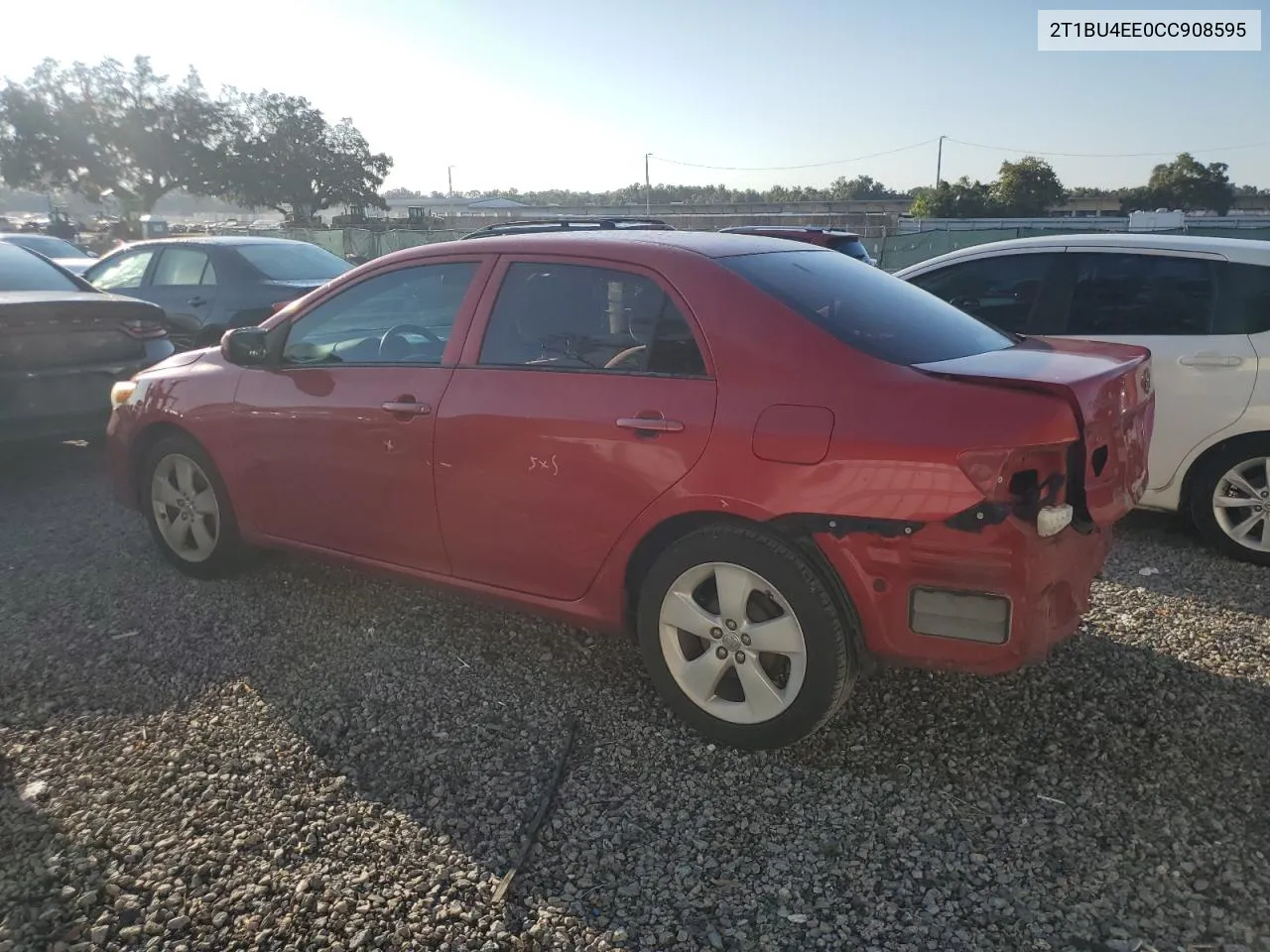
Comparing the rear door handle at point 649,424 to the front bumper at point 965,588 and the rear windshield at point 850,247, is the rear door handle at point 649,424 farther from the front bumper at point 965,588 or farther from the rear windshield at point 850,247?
the rear windshield at point 850,247

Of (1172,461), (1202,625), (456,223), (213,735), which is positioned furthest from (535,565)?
(456,223)

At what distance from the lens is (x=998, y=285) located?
5.70m

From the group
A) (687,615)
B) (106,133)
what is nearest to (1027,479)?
(687,615)

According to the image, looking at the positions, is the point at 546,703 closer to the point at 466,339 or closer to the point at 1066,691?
the point at 466,339

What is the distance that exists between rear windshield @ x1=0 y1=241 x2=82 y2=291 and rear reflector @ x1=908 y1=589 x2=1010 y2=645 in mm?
6725

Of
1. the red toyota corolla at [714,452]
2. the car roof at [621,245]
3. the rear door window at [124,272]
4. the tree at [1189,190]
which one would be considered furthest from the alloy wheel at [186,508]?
the tree at [1189,190]

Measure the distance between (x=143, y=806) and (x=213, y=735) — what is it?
16.4 inches

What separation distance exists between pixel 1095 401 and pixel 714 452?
3.76 feet

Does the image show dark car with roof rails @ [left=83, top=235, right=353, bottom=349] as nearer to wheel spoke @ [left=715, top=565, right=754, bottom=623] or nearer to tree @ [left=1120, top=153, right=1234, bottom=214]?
wheel spoke @ [left=715, top=565, right=754, bottom=623]

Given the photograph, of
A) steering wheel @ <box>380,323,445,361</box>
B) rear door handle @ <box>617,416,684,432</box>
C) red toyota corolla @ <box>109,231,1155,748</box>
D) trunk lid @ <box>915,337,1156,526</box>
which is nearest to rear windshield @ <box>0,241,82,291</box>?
red toyota corolla @ <box>109,231,1155,748</box>

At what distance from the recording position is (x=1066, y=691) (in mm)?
3561

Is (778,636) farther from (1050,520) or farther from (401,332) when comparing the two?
(401,332)

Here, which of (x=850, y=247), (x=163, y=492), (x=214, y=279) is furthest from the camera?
(x=850, y=247)

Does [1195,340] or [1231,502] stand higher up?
[1195,340]
